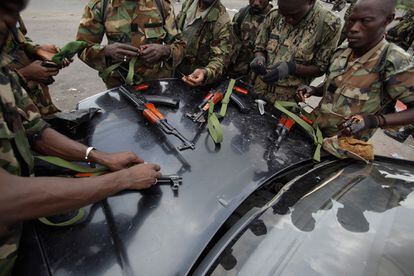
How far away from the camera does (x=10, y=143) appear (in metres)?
1.05

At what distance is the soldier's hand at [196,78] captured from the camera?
2143mm

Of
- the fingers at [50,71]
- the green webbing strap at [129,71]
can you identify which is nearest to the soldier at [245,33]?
the green webbing strap at [129,71]

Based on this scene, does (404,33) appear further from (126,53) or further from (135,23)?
(126,53)

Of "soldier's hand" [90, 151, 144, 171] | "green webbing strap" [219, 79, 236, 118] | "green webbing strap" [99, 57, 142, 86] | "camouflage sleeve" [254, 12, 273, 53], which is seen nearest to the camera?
"soldier's hand" [90, 151, 144, 171]

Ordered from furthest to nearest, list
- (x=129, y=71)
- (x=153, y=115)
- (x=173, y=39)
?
(x=173, y=39) < (x=129, y=71) < (x=153, y=115)

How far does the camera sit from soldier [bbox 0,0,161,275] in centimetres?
89

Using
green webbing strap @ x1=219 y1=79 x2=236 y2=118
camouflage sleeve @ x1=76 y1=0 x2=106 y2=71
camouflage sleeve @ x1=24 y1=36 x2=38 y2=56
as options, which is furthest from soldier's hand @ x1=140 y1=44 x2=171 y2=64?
camouflage sleeve @ x1=24 y1=36 x2=38 y2=56

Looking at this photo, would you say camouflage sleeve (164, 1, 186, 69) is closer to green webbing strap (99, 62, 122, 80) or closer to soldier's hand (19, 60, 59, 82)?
green webbing strap (99, 62, 122, 80)

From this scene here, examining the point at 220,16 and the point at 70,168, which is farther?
the point at 220,16

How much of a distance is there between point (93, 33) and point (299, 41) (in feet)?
5.82

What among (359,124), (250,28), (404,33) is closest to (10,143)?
(359,124)

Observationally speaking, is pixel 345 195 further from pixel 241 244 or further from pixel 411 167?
pixel 411 167

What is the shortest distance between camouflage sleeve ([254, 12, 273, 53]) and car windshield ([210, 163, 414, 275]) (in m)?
1.83

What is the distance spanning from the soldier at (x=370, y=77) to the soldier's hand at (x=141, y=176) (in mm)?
1209
